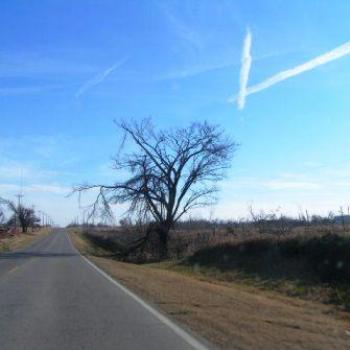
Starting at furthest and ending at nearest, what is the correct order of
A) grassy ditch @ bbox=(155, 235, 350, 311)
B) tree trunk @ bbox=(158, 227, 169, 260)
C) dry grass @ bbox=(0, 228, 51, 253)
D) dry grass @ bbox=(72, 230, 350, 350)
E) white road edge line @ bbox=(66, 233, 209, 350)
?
dry grass @ bbox=(0, 228, 51, 253) → tree trunk @ bbox=(158, 227, 169, 260) → grassy ditch @ bbox=(155, 235, 350, 311) → dry grass @ bbox=(72, 230, 350, 350) → white road edge line @ bbox=(66, 233, 209, 350)

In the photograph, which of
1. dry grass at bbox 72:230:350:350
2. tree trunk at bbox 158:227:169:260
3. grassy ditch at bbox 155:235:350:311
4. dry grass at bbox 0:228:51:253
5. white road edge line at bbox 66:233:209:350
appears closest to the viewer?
white road edge line at bbox 66:233:209:350

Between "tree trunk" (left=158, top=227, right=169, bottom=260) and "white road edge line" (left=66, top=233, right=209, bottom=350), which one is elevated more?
"tree trunk" (left=158, top=227, right=169, bottom=260)

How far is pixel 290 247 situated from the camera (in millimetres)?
28234

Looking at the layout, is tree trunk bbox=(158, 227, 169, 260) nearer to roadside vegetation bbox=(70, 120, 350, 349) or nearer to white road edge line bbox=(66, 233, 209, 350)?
roadside vegetation bbox=(70, 120, 350, 349)

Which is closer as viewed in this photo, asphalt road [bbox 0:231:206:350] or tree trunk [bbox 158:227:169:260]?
asphalt road [bbox 0:231:206:350]

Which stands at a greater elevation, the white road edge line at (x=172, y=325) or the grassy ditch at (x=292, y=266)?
the grassy ditch at (x=292, y=266)

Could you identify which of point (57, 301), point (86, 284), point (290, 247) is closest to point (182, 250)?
point (290, 247)

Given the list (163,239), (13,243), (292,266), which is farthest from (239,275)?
(13,243)

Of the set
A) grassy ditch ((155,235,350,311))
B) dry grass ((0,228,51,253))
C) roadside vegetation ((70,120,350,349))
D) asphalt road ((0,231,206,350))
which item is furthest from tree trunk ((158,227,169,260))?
asphalt road ((0,231,206,350))

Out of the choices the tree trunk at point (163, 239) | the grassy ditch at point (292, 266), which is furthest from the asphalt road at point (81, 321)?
the tree trunk at point (163, 239)

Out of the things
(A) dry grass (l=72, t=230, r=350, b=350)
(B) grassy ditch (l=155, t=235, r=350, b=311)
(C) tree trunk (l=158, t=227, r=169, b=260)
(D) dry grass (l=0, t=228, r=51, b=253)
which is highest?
(D) dry grass (l=0, t=228, r=51, b=253)

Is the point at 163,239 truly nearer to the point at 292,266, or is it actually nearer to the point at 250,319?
the point at 292,266

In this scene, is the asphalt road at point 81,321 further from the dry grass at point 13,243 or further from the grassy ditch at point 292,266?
the dry grass at point 13,243

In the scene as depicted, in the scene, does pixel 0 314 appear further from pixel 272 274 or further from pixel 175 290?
pixel 272 274
